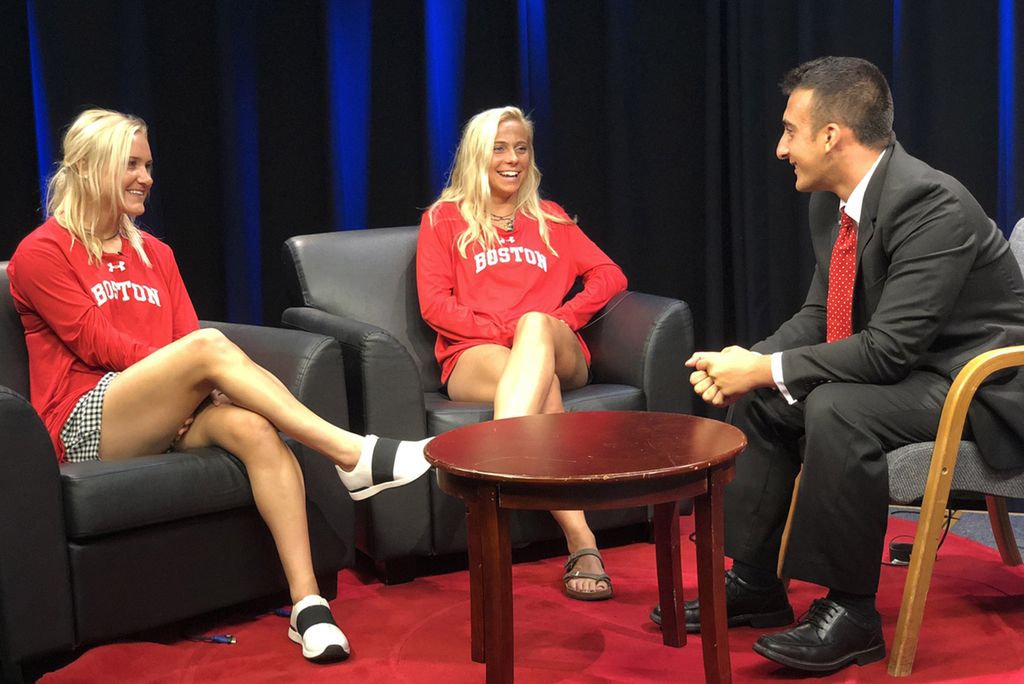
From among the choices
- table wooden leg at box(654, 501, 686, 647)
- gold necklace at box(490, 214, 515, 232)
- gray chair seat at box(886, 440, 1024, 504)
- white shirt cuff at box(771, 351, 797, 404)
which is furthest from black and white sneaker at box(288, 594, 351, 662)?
gold necklace at box(490, 214, 515, 232)

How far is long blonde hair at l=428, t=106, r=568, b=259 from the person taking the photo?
3523 millimetres

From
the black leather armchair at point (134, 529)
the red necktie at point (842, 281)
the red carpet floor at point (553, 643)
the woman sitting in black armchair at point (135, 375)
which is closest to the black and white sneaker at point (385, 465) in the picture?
the woman sitting in black armchair at point (135, 375)

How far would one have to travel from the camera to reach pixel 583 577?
114 inches

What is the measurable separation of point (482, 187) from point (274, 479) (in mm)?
1266

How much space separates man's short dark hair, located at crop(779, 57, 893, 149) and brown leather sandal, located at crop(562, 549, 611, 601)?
117 cm

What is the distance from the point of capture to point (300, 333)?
293 cm

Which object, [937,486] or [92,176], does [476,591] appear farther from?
[92,176]

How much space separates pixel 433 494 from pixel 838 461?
1.10 meters

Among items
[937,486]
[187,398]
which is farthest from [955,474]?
[187,398]

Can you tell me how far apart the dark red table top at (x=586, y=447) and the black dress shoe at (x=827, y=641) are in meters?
0.44

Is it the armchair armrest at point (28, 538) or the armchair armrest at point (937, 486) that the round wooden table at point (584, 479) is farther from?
the armchair armrest at point (28, 538)

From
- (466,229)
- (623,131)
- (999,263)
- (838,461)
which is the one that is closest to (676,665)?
(838,461)

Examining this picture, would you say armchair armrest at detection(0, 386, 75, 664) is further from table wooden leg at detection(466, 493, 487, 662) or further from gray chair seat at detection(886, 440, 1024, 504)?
gray chair seat at detection(886, 440, 1024, 504)

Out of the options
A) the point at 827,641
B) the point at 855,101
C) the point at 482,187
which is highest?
the point at 855,101
